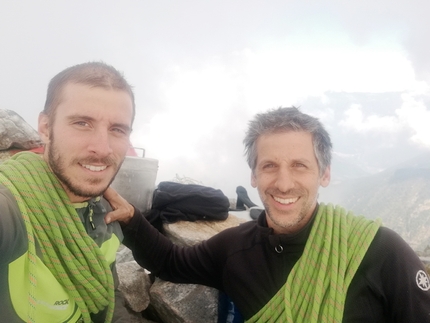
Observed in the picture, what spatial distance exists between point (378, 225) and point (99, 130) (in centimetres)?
170

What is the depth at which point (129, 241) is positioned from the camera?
2.39m

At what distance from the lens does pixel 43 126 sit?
1739mm

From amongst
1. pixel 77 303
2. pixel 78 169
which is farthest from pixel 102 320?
pixel 78 169

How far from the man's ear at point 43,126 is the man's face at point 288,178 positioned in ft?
4.35

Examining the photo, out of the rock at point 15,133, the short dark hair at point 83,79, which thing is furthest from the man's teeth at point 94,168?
the rock at point 15,133

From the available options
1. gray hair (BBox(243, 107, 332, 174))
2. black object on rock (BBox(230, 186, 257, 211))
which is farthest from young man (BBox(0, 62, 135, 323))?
black object on rock (BBox(230, 186, 257, 211))

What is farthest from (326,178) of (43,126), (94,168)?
(43,126)

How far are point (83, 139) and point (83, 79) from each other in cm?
35

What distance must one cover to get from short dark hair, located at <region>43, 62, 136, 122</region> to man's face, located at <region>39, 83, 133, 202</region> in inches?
1.3

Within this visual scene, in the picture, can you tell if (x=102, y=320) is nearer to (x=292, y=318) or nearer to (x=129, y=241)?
(x=129, y=241)

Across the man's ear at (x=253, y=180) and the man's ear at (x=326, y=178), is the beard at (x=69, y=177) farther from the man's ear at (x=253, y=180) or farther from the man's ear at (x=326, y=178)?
the man's ear at (x=326, y=178)

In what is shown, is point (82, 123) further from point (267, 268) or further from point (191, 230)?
point (191, 230)

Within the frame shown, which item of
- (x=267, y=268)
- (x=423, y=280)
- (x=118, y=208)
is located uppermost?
(x=423, y=280)

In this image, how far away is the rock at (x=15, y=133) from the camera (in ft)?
12.2
